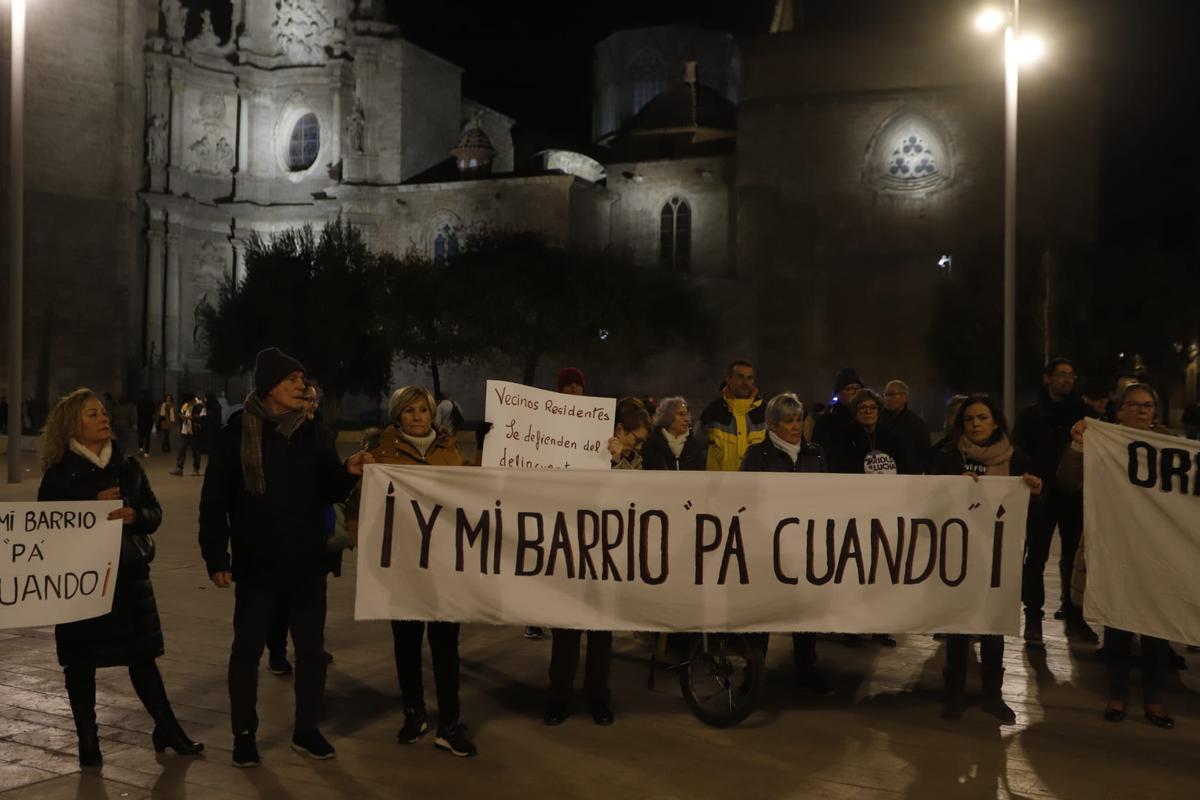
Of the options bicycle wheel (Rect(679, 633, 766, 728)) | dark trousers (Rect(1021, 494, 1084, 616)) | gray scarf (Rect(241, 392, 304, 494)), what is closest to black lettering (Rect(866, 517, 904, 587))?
bicycle wheel (Rect(679, 633, 766, 728))

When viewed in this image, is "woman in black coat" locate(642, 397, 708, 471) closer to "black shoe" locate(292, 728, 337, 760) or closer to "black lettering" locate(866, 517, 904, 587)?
"black lettering" locate(866, 517, 904, 587)

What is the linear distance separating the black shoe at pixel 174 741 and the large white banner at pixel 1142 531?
461cm

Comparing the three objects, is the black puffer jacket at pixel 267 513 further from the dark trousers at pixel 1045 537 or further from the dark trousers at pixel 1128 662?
the dark trousers at pixel 1045 537

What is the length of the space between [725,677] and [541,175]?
48551 mm

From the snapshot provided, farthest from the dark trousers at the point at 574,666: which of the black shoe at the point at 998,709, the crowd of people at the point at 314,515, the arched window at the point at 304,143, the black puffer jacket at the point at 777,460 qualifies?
the arched window at the point at 304,143

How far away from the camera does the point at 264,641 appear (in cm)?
572

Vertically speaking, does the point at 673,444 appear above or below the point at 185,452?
above

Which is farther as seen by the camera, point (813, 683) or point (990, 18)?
point (990, 18)

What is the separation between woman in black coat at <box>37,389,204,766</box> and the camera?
18.3ft

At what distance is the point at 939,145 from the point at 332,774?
153 feet

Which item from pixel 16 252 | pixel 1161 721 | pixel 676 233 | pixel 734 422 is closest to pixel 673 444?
pixel 734 422

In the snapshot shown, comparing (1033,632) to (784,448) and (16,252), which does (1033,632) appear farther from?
(16,252)

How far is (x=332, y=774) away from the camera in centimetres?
557

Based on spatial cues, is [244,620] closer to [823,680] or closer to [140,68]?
[823,680]
